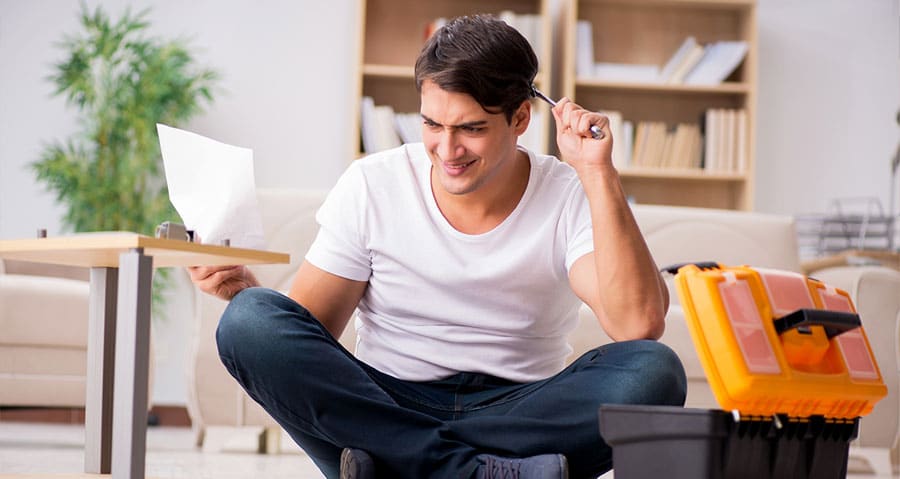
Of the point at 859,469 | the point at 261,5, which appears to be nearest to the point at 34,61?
the point at 261,5

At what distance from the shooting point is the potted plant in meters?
3.70

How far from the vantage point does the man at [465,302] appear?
4.33 feet

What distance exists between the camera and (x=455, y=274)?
1.48 meters

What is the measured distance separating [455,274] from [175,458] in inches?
43.9

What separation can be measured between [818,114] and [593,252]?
3310 millimetres

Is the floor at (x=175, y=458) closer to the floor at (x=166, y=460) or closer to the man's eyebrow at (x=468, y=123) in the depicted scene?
the floor at (x=166, y=460)

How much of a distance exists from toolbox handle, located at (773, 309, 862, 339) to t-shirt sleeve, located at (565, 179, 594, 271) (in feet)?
1.64

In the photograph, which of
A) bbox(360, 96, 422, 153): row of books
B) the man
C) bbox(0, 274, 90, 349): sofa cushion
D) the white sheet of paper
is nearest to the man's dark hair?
the man

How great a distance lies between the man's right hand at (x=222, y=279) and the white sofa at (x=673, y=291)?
912 millimetres

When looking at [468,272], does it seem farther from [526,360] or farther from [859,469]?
[859,469]

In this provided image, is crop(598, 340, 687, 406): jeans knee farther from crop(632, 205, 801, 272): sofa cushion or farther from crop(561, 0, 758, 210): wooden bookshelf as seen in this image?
crop(561, 0, 758, 210): wooden bookshelf

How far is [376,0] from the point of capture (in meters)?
4.16

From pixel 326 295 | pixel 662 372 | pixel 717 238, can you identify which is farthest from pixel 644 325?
pixel 717 238

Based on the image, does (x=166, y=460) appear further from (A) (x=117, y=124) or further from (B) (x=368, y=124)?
(B) (x=368, y=124)
